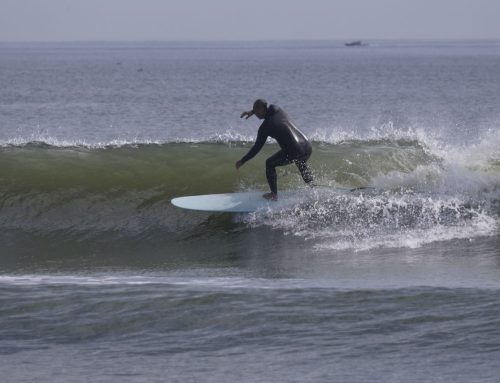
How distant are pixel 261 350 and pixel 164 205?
7027mm

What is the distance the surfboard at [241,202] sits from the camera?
13.2 m

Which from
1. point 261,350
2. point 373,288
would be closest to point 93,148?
point 373,288

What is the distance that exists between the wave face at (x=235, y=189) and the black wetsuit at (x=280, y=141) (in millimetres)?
651

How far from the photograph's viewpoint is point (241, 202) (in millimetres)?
13398

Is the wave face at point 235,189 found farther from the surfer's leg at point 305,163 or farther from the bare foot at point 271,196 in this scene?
the surfer's leg at point 305,163

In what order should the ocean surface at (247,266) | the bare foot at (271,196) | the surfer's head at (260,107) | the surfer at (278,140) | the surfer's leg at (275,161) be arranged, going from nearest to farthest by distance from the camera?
the ocean surface at (247,266), the surfer's head at (260,107), the surfer at (278,140), the surfer's leg at (275,161), the bare foot at (271,196)

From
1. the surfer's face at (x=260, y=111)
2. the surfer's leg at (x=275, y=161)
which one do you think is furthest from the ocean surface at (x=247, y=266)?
the surfer's face at (x=260, y=111)

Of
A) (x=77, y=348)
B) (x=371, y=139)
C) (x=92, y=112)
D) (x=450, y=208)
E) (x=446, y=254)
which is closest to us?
(x=77, y=348)

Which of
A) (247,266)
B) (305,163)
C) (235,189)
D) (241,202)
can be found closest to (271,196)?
(241,202)

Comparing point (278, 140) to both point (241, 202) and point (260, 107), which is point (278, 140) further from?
point (241, 202)

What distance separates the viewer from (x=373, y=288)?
9.01m

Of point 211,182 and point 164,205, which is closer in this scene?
point 164,205

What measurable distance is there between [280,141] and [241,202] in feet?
3.54

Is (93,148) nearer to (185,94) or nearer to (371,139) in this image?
(371,139)
